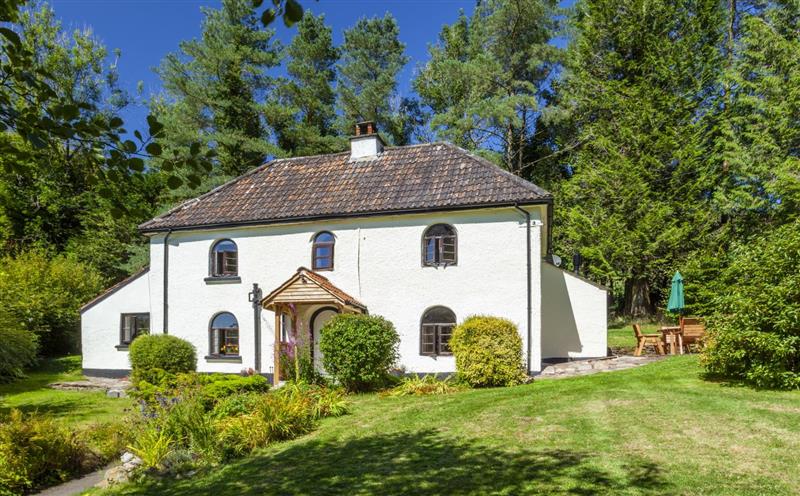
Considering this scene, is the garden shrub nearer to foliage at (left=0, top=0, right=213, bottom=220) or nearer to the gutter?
the gutter

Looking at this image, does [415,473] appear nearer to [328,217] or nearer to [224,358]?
[328,217]

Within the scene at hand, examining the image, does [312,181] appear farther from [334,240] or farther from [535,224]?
[535,224]

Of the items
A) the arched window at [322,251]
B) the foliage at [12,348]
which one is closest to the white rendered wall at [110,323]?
the foliage at [12,348]

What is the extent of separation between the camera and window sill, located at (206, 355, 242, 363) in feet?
57.9

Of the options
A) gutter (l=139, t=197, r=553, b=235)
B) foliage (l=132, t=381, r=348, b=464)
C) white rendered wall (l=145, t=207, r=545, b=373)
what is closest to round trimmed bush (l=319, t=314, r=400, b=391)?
white rendered wall (l=145, t=207, r=545, b=373)

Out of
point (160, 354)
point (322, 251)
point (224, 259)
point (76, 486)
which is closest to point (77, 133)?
point (76, 486)

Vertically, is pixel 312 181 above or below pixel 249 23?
below

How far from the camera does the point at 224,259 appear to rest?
60.0 ft

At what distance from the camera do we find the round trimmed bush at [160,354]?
16344mm

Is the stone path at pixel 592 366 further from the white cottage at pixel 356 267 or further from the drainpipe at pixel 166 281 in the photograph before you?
the drainpipe at pixel 166 281

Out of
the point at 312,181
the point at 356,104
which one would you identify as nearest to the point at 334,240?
the point at 312,181

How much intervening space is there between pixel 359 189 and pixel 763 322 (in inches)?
472

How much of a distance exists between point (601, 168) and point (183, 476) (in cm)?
2425

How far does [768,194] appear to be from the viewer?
23.0 meters
